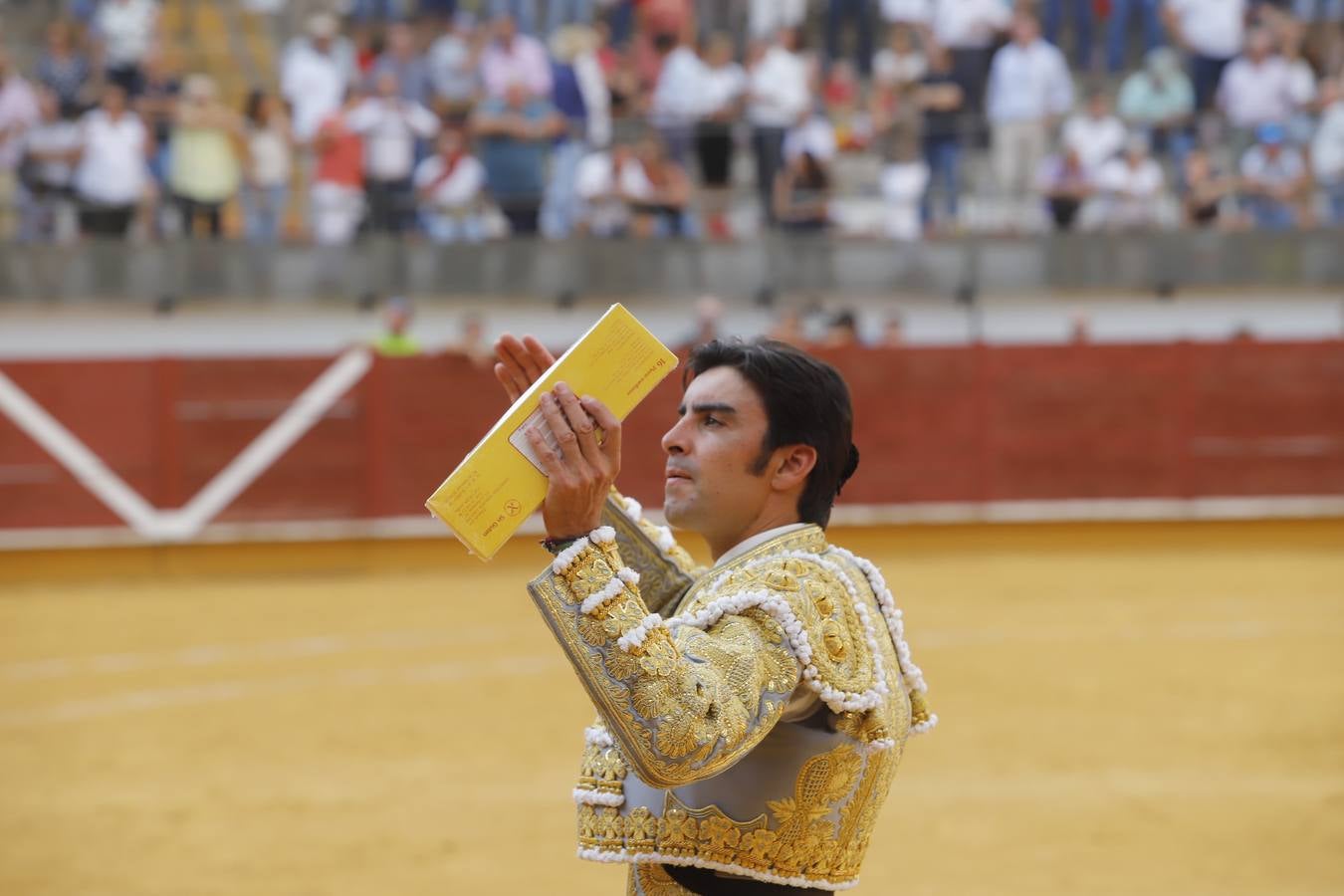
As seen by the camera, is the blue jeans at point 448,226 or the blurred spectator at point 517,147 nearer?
the blurred spectator at point 517,147

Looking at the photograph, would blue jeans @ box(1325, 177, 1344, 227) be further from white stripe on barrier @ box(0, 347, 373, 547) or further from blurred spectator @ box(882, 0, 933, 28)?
white stripe on barrier @ box(0, 347, 373, 547)

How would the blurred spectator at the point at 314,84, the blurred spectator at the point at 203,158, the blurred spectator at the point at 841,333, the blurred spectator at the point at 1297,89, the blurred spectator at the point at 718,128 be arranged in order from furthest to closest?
the blurred spectator at the point at 1297,89 < the blurred spectator at the point at 718,128 < the blurred spectator at the point at 314,84 < the blurred spectator at the point at 841,333 < the blurred spectator at the point at 203,158

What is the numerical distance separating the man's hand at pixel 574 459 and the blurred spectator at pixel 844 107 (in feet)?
34.7

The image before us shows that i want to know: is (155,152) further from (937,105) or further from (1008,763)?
(1008,763)

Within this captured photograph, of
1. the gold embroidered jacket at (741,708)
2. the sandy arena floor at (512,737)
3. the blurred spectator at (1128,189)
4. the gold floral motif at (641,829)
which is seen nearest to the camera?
the gold embroidered jacket at (741,708)

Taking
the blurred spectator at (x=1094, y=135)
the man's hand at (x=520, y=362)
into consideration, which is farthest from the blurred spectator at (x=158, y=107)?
the man's hand at (x=520, y=362)

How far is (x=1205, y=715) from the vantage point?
6.42 meters

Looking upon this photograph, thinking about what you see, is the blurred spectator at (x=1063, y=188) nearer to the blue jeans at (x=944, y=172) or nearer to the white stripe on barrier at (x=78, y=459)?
the blue jeans at (x=944, y=172)

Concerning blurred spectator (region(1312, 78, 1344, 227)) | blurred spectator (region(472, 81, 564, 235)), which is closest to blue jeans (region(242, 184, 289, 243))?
blurred spectator (region(472, 81, 564, 235))

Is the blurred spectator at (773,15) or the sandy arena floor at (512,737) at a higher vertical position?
the blurred spectator at (773,15)

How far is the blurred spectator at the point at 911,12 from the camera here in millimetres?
12625

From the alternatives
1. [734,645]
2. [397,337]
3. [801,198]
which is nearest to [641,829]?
[734,645]

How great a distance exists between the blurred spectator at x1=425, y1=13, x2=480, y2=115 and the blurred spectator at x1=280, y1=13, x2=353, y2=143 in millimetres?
590

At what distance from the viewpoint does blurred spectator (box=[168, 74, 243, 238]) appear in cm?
1114
